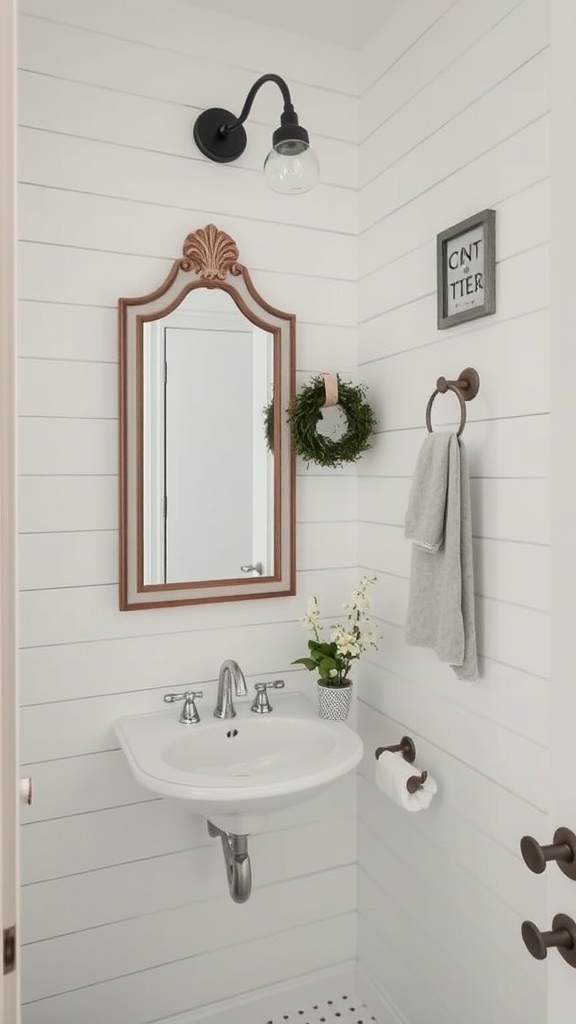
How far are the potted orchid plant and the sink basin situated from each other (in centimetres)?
6

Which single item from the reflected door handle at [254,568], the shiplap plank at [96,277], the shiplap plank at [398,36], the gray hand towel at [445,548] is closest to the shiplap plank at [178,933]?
the reflected door handle at [254,568]

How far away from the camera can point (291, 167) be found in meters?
1.56

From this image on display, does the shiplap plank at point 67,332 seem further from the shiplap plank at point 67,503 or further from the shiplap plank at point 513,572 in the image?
the shiplap plank at point 513,572

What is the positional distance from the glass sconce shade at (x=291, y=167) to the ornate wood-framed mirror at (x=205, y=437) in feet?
1.08

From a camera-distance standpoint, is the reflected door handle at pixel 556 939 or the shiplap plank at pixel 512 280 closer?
the reflected door handle at pixel 556 939

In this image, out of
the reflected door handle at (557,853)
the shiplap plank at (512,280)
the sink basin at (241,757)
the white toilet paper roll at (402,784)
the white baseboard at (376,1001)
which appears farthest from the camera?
the white baseboard at (376,1001)

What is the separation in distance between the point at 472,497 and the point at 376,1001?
1487mm

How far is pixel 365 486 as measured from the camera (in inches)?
81.3

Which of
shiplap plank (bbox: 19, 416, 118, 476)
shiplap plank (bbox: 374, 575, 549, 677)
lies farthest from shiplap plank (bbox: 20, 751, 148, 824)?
shiplap plank (bbox: 374, 575, 549, 677)

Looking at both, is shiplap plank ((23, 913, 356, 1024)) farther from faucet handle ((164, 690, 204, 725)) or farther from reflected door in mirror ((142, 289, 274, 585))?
reflected door in mirror ((142, 289, 274, 585))

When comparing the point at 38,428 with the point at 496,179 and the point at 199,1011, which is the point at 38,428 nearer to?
the point at 496,179

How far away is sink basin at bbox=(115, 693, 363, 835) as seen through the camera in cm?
148

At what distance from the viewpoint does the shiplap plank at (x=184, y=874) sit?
5.76ft

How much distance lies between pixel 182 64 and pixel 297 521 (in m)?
1.25
